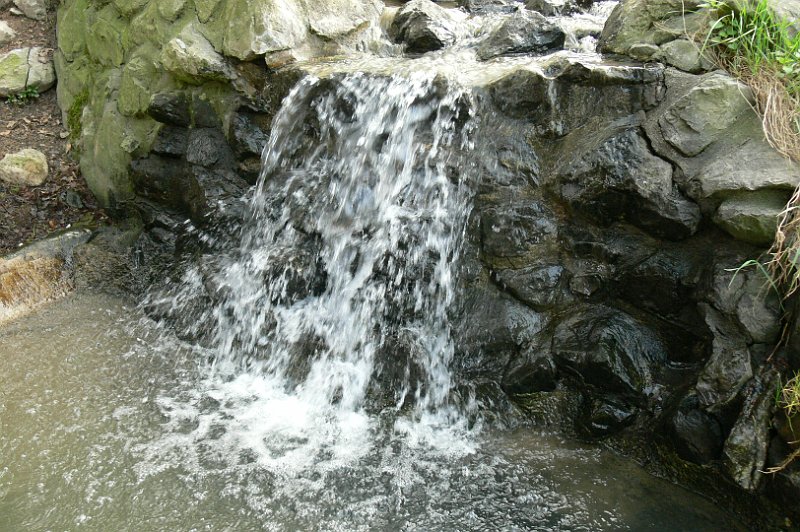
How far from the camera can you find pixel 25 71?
5.76 metres

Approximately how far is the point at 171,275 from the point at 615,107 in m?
3.27

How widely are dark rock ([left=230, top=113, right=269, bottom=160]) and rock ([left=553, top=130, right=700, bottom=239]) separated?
2.25 metres

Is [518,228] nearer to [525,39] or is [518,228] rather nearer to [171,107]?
[525,39]

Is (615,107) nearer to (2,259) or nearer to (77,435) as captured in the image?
(77,435)

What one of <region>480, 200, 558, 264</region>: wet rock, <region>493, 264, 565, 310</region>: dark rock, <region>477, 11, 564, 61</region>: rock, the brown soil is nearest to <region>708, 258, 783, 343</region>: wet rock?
<region>493, 264, 565, 310</region>: dark rock

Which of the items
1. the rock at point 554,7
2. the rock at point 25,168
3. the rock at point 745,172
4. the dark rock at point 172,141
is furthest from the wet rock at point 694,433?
the rock at point 25,168

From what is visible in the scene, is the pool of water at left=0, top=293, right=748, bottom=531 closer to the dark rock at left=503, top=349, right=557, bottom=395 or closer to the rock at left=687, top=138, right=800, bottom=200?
the dark rock at left=503, top=349, right=557, bottom=395

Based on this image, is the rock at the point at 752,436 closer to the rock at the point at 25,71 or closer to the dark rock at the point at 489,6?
the dark rock at the point at 489,6

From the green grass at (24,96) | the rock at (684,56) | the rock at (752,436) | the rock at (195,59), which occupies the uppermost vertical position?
the rock at (684,56)

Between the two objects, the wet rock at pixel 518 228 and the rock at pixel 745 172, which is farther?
the wet rock at pixel 518 228

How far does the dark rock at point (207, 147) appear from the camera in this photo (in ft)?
14.9

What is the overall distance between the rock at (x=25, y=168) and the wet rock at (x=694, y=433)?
17.1ft

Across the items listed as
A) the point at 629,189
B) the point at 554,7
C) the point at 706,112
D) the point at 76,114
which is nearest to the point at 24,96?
the point at 76,114

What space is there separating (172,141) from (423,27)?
2189mm
